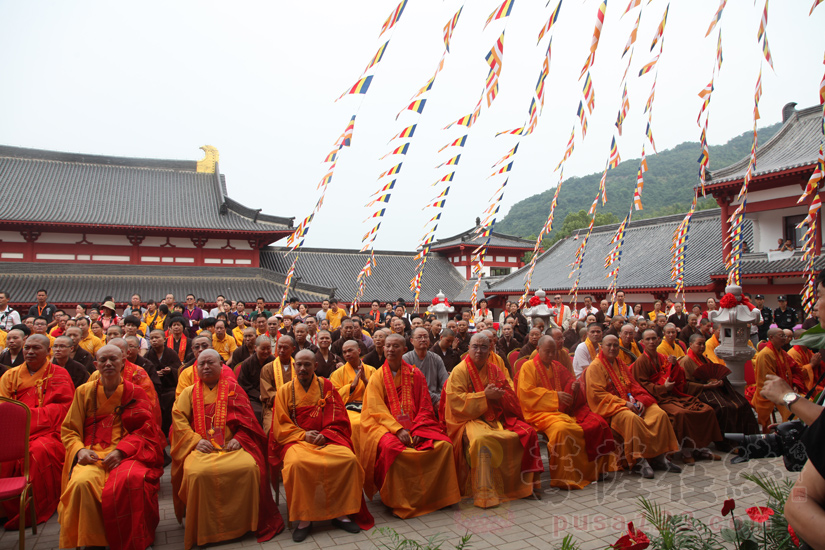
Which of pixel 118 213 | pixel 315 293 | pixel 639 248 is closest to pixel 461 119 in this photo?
pixel 315 293

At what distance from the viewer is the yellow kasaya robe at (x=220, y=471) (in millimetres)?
4273

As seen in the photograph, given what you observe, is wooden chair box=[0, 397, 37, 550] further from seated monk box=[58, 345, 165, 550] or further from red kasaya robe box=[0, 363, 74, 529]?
red kasaya robe box=[0, 363, 74, 529]

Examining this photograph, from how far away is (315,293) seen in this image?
2380 cm

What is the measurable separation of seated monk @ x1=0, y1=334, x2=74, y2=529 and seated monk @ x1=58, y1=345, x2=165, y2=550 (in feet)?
2.01

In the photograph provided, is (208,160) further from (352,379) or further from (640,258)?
(352,379)

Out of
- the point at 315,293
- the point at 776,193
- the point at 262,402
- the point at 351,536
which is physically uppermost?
the point at 776,193

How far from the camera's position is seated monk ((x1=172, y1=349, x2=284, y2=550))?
4281 mm

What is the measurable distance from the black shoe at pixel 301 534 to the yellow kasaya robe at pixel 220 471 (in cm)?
20

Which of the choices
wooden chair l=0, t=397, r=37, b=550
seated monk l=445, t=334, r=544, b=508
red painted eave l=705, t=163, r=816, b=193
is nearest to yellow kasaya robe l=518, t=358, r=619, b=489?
seated monk l=445, t=334, r=544, b=508

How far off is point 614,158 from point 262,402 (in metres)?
4.98

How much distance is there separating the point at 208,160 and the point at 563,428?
87.6ft

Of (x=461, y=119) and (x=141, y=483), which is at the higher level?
A: (x=461, y=119)

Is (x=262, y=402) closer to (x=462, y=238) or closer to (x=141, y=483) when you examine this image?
(x=141, y=483)

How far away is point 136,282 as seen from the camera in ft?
69.6
